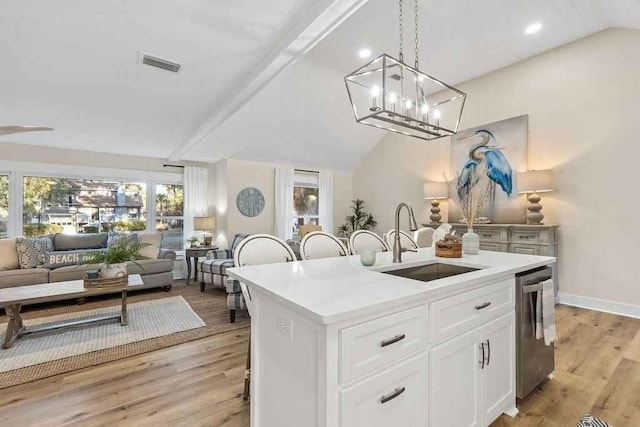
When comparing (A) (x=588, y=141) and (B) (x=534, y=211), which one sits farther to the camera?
(B) (x=534, y=211)

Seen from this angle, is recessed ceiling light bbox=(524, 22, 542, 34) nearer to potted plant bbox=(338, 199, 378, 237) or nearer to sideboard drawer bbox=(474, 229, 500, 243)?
sideboard drawer bbox=(474, 229, 500, 243)

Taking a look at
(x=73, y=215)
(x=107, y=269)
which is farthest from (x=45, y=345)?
(x=73, y=215)

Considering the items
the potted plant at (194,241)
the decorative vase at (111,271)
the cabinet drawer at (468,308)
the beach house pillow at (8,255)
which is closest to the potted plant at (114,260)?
the decorative vase at (111,271)

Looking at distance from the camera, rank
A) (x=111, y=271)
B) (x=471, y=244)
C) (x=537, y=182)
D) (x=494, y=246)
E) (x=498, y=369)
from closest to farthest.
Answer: (x=498, y=369) < (x=471, y=244) < (x=111, y=271) < (x=537, y=182) < (x=494, y=246)

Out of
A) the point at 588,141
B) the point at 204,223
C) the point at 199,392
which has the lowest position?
the point at 199,392

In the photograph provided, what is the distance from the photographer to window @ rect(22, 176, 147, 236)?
15.8ft

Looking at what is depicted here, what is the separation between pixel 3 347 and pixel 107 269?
38.9 inches

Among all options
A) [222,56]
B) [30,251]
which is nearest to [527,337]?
[222,56]

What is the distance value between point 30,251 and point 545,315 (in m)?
5.92

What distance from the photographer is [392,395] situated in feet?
3.76

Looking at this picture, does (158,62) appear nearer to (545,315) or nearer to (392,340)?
(392,340)

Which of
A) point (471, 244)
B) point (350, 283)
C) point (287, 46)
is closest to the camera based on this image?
point (350, 283)

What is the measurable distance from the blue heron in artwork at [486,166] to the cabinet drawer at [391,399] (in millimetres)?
3993

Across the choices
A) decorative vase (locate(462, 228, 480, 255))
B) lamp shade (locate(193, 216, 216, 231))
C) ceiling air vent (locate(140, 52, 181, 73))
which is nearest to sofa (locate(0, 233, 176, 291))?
lamp shade (locate(193, 216, 216, 231))
